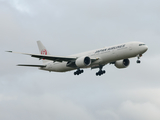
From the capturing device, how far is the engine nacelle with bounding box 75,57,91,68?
224 feet

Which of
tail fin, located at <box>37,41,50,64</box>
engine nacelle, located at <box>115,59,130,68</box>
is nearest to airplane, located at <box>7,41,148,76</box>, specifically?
engine nacelle, located at <box>115,59,130,68</box>

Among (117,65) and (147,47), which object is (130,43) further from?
(117,65)

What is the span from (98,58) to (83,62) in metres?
2.98

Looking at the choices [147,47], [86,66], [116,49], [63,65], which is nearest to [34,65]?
[63,65]

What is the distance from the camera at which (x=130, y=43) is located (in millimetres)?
66562

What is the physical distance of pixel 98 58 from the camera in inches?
2707

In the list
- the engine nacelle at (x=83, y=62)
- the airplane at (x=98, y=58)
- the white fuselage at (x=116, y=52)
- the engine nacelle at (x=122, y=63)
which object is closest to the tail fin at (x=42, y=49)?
the airplane at (x=98, y=58)

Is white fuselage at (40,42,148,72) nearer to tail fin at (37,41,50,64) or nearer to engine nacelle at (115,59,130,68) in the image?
engine nacelle at (115,59,130,68)

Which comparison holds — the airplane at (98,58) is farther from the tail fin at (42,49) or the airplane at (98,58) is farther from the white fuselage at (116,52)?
the tail fin at (42,49)

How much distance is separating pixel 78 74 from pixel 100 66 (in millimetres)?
4750

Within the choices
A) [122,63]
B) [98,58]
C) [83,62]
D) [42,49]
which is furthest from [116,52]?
[42,49]

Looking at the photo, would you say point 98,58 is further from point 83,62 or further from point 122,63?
point 122,63

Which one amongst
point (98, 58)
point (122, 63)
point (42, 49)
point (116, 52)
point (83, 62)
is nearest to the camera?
point (116, 52)

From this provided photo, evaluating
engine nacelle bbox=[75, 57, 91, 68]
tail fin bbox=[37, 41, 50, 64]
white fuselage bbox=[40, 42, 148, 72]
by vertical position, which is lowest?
engine nacelle bbox=[75, 57, 91, 68]
